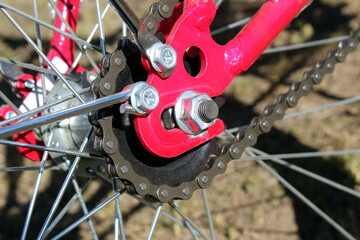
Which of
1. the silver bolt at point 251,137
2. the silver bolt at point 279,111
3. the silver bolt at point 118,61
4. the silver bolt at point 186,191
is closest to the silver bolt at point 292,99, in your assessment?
the silver bolt at point 279,111

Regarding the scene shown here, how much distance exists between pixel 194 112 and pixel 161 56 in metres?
0.14

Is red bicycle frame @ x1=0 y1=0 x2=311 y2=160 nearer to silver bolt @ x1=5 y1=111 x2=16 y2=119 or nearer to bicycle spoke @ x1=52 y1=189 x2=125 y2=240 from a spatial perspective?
bicycle spoke @ x1=52 y1=189 x2=125 y2=240

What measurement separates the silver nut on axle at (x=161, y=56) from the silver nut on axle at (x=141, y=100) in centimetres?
5

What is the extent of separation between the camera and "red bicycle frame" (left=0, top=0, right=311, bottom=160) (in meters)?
1.18

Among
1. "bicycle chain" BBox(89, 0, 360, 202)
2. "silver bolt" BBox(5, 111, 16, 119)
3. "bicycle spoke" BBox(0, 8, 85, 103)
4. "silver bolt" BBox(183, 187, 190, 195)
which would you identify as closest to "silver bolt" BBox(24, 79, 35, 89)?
"silver bolt" BBox(5, 111, 16, 119)

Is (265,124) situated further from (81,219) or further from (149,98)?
(81,219)

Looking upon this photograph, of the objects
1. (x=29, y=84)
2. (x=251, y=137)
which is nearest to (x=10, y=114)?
(x=29, y=84)

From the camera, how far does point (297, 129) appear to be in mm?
2094

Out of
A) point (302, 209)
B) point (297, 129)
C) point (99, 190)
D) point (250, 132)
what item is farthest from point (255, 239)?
point (250, 132)

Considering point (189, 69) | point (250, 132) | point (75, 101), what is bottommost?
point (250, 132)

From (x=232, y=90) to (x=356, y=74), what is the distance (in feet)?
1.52

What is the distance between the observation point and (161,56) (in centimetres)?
112

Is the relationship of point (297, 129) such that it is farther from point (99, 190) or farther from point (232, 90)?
point (99, 190)

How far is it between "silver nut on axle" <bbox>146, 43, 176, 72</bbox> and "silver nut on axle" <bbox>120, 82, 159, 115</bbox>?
0.05 metres
